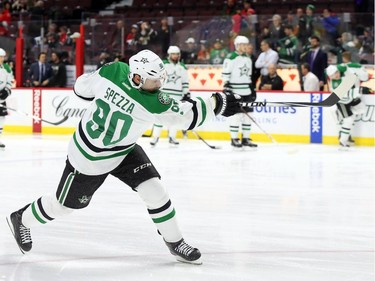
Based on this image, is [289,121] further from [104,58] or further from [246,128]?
[104,58]

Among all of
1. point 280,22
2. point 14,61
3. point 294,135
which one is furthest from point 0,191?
point 14,61

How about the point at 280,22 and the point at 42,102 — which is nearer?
the point at 280,22

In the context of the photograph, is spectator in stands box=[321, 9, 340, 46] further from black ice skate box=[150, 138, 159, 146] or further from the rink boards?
black ice skate box=[150, 138, 159, 146]

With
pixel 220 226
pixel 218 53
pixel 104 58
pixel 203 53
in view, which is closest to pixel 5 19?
pixel 104 58

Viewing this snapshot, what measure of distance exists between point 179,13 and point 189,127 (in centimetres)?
1250

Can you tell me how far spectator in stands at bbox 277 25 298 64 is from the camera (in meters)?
12.7

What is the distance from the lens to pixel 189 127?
165 inches

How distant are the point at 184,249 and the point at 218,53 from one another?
29.9 ft

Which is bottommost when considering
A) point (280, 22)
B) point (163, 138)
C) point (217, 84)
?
point (163, 138)

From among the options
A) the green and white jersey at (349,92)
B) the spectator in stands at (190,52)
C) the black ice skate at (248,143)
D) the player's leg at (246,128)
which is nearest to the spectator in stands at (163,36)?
the spectator in stands at (190,52)

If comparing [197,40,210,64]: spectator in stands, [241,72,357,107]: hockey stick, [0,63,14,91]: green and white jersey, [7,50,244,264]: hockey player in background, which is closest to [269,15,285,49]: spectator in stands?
[197,40,210,64]: spectator in stands

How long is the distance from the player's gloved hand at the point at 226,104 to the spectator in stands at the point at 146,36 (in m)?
9.55

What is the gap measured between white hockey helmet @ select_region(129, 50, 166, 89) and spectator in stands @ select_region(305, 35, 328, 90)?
8465 mm

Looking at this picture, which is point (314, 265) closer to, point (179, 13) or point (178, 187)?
point (178, 187)
